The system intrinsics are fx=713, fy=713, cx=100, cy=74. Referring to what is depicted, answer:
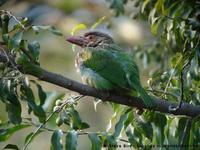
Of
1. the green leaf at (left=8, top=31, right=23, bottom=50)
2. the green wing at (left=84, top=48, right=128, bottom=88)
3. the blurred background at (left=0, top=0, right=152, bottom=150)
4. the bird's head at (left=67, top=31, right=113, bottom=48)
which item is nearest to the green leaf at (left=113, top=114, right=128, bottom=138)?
the green wing at (left=84, top=48, right=128, bottom=88)

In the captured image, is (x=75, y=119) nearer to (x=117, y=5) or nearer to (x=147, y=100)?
(x=147, y=100)

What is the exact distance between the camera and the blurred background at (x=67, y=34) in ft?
27.5

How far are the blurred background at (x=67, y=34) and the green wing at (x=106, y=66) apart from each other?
137 inches

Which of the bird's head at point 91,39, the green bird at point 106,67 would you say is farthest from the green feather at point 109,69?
the bird's head at point 91,39

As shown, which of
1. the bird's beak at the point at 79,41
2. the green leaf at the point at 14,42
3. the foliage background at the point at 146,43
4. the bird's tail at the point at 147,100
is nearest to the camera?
the green leaf at the point at 14,42

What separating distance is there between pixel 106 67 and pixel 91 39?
1.81 ft

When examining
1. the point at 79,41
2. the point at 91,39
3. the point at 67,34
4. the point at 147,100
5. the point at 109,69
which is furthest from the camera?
the point at 67,34

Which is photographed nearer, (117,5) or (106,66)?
(106,66)

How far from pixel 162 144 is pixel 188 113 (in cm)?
29

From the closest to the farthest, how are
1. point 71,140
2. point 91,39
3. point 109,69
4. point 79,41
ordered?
point 71,140, point 109,69, point 79,41, point 91,39

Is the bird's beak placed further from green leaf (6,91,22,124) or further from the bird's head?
green leaf (6,91,22,124)

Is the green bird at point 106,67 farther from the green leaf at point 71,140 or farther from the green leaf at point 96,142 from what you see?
the green leaf at point 71,140

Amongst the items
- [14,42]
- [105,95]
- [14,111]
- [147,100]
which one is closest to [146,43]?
[105,95]

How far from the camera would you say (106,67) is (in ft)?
15.3
